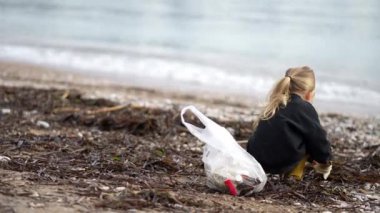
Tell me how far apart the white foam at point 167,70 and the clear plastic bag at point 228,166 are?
887 centimetres

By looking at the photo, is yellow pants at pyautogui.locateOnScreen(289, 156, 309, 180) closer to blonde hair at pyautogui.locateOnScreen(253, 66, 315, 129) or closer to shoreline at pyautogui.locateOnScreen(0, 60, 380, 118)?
blonde hair at pyautogui.locateOnScreen(253, 66, 315, 129)

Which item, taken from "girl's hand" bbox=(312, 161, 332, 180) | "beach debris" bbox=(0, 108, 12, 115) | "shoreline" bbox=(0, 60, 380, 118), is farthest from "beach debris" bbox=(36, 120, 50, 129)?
"girl's hand" bbox=(312, 161, 332, 180)

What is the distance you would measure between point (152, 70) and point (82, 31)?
28.0 feet

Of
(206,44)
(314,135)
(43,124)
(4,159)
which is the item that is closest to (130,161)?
(4,159)

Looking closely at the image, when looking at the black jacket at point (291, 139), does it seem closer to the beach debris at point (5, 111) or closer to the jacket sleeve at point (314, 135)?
the jacket sleeve at point (314, 135)

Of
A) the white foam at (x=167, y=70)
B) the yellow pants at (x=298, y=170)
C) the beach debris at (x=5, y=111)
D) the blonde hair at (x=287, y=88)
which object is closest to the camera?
the blonde hair at (x=287, y=88)

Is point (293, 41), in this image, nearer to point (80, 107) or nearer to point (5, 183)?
point (80, 107)

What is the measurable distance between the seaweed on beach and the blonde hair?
24.3 inches

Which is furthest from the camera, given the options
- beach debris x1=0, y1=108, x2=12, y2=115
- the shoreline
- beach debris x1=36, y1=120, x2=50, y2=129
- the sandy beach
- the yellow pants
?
the shoreline

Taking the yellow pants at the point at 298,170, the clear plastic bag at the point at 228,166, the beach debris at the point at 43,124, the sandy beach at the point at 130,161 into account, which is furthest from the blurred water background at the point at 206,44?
the clear plastic bag at the point at 228,166

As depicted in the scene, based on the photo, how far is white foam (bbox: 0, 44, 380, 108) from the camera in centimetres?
1481

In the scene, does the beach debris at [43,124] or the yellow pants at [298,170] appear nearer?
the yellow pants at [298,170]

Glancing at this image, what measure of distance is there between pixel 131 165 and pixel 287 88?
1.51m

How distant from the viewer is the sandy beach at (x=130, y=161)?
4723 millimetres
